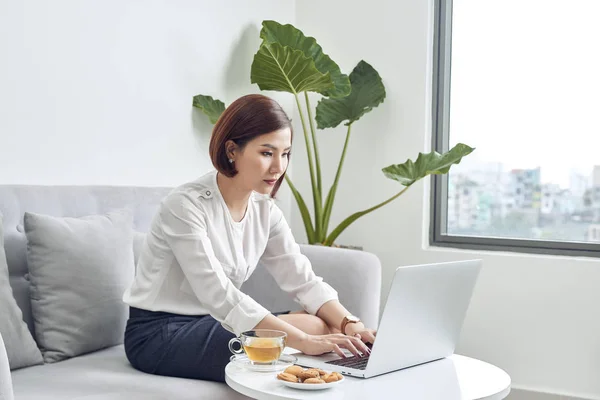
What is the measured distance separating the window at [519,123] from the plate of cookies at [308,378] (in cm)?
208

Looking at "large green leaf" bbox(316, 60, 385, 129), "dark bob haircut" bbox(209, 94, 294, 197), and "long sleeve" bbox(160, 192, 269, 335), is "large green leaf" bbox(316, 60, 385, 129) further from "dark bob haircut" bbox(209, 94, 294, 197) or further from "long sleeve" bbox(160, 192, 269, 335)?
"long sleeve" bbox(160, 192, 269, 335)

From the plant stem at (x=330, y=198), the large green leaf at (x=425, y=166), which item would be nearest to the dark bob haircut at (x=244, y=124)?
the large green leaf at (x=425, y=166)

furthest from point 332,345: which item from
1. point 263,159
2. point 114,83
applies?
point 114,83

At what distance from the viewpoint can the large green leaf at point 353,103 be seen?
3406 millimetres

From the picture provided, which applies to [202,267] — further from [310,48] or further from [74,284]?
[310,48]

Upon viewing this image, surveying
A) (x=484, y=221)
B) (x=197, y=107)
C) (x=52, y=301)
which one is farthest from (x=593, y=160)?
(x=52, y=301)

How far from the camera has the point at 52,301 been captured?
6.77ft

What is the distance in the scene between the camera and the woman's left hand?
1.82m

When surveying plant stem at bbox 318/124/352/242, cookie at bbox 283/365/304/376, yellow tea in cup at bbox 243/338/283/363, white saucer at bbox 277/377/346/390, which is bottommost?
white saucer at bbox 277/377/346/390

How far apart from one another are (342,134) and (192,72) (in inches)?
34.2

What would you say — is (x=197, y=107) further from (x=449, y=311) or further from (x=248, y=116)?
(x=449, y=311)

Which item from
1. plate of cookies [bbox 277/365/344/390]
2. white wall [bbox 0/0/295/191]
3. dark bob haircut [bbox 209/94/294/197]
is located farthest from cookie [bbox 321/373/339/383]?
white wall [bbox 0/0/295/191]

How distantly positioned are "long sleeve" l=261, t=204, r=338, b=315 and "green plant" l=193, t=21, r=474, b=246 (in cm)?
93

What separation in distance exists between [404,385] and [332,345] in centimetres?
23
